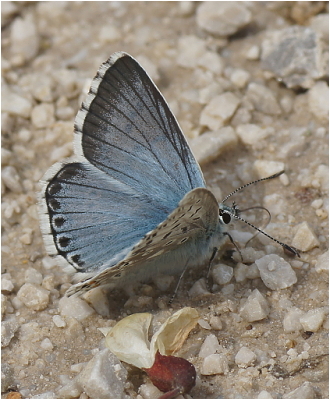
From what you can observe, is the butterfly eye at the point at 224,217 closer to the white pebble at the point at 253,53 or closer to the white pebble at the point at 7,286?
the white pebble at the point at 7,286

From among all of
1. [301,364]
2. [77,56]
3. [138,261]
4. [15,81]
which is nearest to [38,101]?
[15,81]

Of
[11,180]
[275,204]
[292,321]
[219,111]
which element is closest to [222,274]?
[292,321]

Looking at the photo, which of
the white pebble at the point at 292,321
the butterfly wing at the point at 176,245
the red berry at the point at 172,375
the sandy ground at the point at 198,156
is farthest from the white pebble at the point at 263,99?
the red berry at the point at 172,375

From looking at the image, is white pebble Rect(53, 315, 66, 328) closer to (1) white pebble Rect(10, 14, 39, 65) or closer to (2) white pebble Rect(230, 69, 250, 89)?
(2) white pebble Rect(230, 69, 250, 89)

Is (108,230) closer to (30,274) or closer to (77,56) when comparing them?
(30,274)

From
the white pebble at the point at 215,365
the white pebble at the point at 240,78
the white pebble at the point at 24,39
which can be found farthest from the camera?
the white pebble at the point at 24,39
